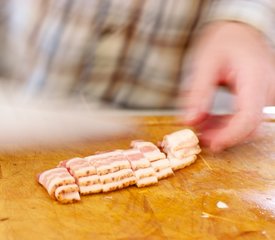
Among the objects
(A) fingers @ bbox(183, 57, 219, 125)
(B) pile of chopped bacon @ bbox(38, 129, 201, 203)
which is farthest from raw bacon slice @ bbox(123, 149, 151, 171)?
(A) fingers @ bbox(183, 57, 219, 125)

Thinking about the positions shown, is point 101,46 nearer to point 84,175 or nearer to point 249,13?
point 249,13

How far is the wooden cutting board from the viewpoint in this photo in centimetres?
121

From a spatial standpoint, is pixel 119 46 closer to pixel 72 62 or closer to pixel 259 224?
pixel 72 62

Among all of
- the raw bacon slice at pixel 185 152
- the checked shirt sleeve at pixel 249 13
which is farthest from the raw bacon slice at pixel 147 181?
the checked shirt sleeve at pixel 249 13

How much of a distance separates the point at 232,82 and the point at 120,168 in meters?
0.33

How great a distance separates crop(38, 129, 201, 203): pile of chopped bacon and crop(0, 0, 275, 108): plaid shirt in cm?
35

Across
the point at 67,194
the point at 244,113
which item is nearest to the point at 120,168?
the point at 67,194

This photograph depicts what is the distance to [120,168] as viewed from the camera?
4.54ft

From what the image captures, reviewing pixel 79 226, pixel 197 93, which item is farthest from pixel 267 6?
pixel 79 226

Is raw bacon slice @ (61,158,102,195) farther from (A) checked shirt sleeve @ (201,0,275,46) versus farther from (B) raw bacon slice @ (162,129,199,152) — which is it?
(A) checked shirt sleeve @ (201,0,275,46)

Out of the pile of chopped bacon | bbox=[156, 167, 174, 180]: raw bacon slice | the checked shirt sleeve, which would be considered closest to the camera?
the pile of chopped bacon

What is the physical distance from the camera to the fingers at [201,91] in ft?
4.62

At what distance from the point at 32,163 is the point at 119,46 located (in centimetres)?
50

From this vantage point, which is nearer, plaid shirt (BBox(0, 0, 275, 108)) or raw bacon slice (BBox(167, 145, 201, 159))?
raw bacon slice (BBox(167, 145, 201, 159))
